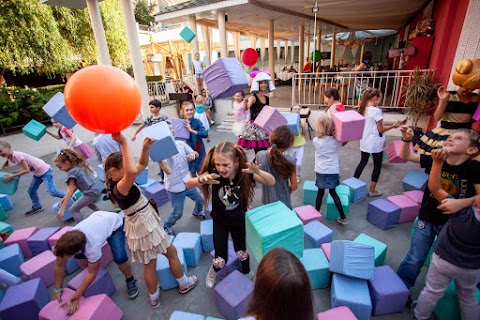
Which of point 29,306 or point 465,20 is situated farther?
point 465,20

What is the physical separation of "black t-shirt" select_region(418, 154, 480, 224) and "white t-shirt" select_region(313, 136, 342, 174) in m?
1.28

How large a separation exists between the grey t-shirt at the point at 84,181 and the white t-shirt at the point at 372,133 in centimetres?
404

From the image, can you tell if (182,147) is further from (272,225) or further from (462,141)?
(462,141)

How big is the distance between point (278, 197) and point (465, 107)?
2680 millimetres

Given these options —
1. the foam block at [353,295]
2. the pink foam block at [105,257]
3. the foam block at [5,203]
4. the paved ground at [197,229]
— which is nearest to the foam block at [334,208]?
the paved ground at [197,229]

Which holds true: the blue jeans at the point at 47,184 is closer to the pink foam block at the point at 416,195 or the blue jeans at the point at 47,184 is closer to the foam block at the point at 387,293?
the foam block at the point at 387,293

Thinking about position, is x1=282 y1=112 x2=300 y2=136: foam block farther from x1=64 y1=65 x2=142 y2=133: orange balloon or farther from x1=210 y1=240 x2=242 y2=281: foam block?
x1=64 y1=65 x2=142 y2=133: orange balloon

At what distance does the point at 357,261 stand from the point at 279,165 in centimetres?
114

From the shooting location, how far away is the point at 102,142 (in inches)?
181

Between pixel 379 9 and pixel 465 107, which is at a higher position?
pixel 379 9

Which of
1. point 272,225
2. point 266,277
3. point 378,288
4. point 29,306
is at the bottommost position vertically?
point 29,306

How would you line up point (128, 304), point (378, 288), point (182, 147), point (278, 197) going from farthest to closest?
point (182, 147), point (278, 197), point (128, 304), point (378, 288)

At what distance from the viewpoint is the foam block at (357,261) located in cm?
232

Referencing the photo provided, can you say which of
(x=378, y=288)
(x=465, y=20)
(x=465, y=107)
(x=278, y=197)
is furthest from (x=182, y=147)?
(x=465, y=20)
